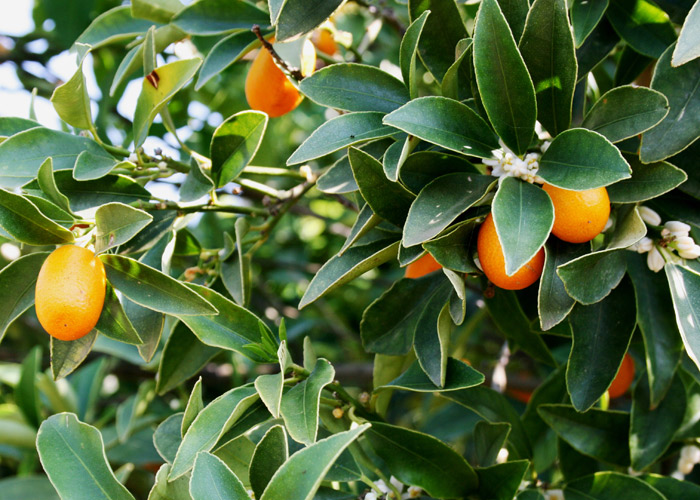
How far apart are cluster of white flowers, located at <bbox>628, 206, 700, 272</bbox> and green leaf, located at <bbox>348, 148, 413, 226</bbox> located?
1.16 ft

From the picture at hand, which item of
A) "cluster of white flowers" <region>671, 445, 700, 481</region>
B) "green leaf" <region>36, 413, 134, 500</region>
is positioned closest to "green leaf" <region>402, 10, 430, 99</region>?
"green leaf" <region>36, 413, 134, 500</region>

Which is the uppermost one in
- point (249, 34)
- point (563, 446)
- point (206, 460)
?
point (249, 34)

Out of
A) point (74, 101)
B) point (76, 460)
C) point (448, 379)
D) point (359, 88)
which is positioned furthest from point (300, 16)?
point (76, 460)

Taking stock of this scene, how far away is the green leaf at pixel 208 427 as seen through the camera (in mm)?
832

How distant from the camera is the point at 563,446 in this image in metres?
1.29

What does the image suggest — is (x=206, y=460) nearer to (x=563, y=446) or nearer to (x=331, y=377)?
(x=331, y=377)

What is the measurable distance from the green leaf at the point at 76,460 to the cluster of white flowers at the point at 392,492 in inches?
13.9

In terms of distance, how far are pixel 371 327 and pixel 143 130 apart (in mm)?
490

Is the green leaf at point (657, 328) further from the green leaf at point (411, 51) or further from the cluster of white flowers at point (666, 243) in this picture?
the green leaf at point (411, 51)

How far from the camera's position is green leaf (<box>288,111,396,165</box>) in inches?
36.6

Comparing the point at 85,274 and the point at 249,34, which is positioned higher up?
the point at 249,34

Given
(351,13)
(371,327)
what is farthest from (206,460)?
(351,13)

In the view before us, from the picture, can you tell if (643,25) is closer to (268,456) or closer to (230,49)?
(230,49)

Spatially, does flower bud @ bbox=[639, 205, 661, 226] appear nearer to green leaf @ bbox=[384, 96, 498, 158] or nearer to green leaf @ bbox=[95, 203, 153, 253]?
green leaf @ bbox=[384, 96, 498, 158]
